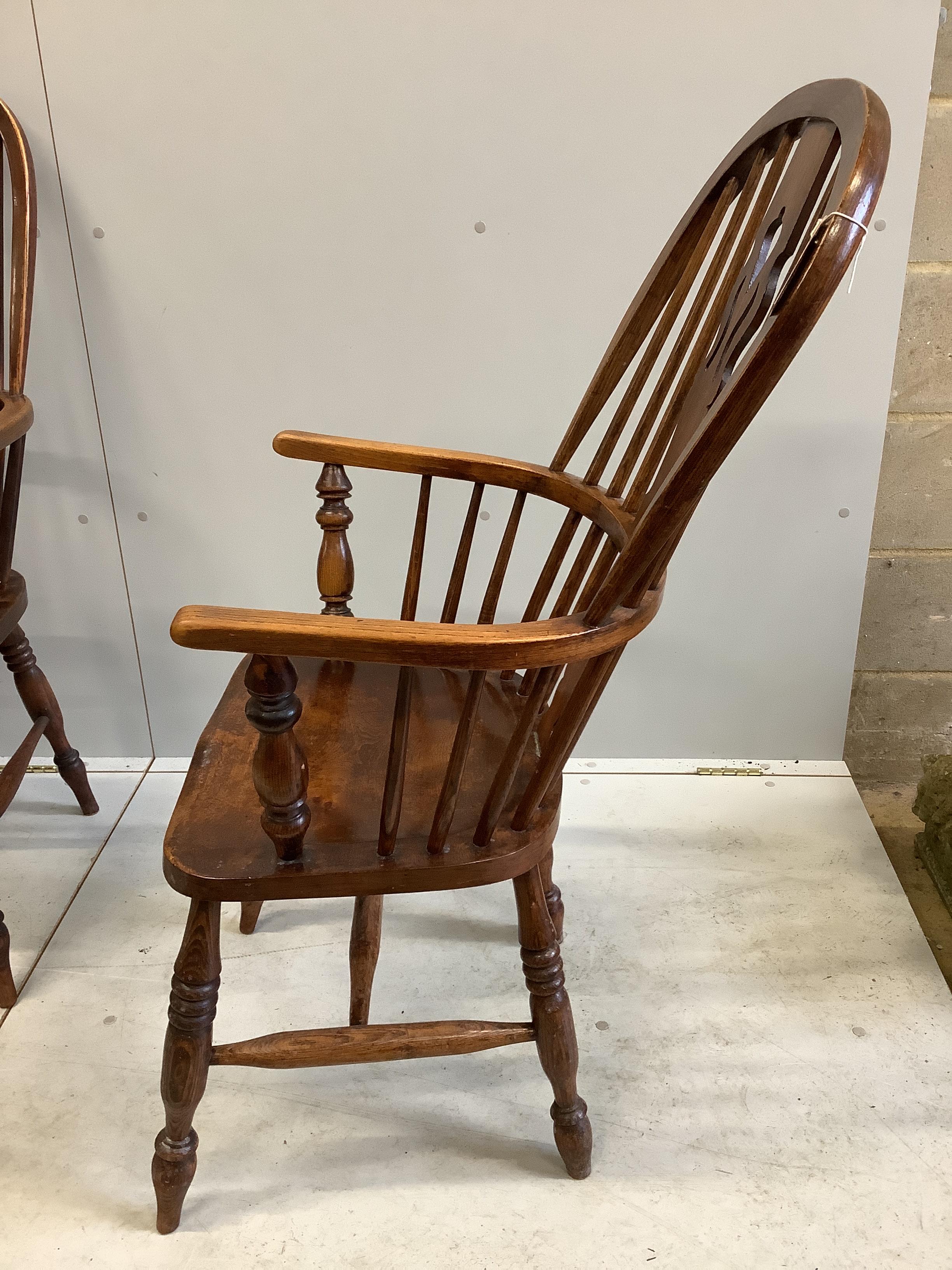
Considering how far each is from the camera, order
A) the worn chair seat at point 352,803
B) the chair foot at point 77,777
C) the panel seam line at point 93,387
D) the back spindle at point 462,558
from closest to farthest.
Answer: the worn chair seat at point 352,803 → the back spindle at point 462,558 → the panel seam line at point 93,387 → the chair foot at point 77,777

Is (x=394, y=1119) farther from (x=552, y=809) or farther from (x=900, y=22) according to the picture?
(x=900, y=22)

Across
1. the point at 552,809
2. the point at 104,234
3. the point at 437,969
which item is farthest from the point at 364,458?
the point at 437,969

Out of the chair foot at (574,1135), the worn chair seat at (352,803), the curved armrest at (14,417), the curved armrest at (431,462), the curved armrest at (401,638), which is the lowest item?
A: the chair foot at (574,1135)

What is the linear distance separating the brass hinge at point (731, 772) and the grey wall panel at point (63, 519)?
1.04 meters

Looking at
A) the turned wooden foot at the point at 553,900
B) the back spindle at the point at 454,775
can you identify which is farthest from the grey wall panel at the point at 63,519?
the back spindle at the point at 454,775

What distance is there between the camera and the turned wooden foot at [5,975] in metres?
1.21

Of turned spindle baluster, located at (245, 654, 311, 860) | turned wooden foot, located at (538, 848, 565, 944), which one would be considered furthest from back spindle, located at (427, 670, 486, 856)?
turned wooden foot, located at (538, 848, 565, 944)

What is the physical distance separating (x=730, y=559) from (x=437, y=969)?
32.2 inches

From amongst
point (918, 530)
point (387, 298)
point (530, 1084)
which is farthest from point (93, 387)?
point (918, 530)

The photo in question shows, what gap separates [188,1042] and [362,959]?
0.31 metres

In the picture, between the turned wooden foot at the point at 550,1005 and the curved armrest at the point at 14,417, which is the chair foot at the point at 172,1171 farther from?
the curved armrest at the point at 14,417

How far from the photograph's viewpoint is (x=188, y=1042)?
2.97 ft

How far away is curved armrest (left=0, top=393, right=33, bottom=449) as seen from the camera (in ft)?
3.66

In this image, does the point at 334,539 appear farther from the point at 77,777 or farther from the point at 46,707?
the point at 77,777
